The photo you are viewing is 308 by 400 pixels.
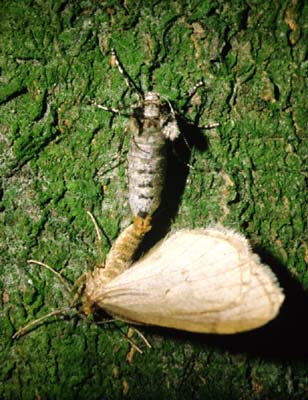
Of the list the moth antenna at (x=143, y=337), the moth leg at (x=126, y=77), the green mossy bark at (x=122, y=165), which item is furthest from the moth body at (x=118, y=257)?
the moth leg at (x=126, y=77)

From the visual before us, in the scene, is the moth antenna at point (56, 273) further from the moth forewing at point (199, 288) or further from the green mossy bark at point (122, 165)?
the moth forewing at point (199, 288)

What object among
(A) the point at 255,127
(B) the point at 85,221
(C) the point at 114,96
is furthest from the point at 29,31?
(A) the point at 255,127

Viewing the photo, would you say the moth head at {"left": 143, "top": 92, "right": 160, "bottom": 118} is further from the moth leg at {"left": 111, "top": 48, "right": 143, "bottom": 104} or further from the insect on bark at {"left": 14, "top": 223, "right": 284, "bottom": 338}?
the insect on bark at {"left": 14, "top": 223, "right": 284, "bottom": 338}

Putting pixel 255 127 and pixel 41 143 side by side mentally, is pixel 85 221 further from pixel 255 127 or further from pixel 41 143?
pixel 255 127

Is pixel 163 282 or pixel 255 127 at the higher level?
pixel 255 127

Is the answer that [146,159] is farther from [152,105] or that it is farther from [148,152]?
[152,105]

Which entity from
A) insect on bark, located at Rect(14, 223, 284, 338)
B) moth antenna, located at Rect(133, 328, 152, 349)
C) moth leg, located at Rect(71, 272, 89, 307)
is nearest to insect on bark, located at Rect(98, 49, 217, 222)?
insect on bark, located at Rect(14, 223, 284, 338)

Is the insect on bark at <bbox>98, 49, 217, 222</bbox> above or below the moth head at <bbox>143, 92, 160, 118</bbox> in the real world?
below
